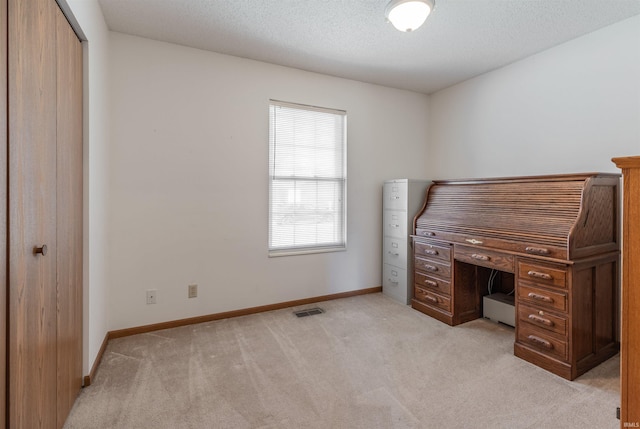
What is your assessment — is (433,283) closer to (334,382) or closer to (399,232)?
(399,232)

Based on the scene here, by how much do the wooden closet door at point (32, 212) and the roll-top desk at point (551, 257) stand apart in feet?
9.50

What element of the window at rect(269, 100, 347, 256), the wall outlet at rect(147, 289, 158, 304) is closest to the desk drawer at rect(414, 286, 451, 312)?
the window at rect(269, 100, 347, 256)

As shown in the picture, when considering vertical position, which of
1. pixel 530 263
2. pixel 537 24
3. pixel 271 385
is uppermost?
pixel 537 24

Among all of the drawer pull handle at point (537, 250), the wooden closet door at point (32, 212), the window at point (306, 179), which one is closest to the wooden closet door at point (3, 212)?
the wooden closet door at point (32, 212)

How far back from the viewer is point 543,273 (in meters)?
2.26

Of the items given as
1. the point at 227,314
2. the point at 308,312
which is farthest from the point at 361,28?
the point at 227,314

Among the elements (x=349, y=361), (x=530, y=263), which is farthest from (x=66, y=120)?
(x=530, y=263)

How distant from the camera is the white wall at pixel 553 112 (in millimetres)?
2482

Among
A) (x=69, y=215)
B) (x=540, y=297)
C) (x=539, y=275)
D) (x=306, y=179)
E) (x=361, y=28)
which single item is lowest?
(x=540, y=297)

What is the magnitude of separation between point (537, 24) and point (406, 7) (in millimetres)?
1240

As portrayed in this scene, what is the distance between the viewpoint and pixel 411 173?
13.9 ft

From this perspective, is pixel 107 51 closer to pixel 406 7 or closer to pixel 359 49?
pixel 359 49

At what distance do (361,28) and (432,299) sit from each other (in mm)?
2572

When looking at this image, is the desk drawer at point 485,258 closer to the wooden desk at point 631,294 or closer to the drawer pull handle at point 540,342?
the drawer pull handle at point 540,342
